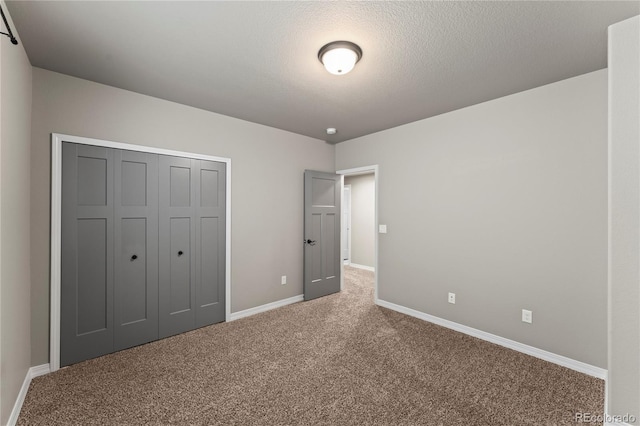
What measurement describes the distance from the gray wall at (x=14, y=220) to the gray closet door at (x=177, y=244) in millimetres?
1008

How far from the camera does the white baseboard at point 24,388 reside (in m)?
1.81

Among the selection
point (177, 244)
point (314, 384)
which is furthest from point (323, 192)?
point (314, 384)

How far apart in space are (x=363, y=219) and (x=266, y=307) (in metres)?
3.60

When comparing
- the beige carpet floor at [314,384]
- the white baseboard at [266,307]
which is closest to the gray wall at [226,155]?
the white baseboard at [266,307]

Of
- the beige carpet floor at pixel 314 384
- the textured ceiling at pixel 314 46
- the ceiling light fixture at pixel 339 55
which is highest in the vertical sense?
the textured ceiling at pixel 314 46

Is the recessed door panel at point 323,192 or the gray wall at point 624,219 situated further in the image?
the recessed door panel at point 323,192

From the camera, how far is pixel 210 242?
A: 11.1ft

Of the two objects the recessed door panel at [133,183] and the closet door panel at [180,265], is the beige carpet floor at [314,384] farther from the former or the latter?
the recessed door panel at [133,183]

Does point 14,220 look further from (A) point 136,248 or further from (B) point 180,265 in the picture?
(B) point 180,265

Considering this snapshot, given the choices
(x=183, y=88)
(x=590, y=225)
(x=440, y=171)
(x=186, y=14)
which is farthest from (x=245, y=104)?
(x=590, y=225)

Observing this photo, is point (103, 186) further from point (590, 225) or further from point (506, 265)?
point (590, 225)

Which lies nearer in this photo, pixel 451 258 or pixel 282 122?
pixel 451 258

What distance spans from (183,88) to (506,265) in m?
3.70

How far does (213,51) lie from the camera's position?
211 centimetres
